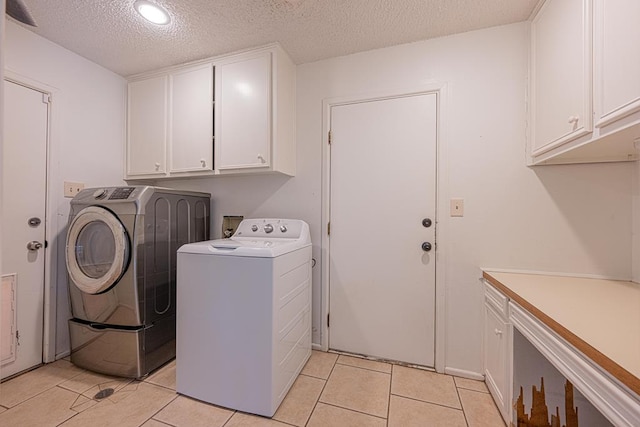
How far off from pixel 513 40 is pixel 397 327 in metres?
2.12

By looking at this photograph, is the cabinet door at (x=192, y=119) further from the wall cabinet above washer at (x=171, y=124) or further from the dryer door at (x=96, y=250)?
the dryer door at (x=96, y=250)

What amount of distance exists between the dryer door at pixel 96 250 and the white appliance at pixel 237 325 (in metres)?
0.47

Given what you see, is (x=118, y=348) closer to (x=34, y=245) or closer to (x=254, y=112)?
(x=34, y=245)

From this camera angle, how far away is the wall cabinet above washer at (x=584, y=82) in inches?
40.4

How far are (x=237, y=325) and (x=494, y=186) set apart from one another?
1.86m

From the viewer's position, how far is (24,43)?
187 centimetres

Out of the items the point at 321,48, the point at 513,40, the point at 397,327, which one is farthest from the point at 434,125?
the point at 397,327

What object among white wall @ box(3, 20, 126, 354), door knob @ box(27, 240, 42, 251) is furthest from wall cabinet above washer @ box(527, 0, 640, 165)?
door knob @ box(27, 240, 42, 251)

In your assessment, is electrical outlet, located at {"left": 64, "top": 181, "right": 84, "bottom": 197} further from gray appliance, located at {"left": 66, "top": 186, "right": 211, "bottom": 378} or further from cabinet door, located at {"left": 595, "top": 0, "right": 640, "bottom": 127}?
cabinet door, located at {"left": 595, "top": 0, "right": 640, "bottom": 127}

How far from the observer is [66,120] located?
6.86 ft

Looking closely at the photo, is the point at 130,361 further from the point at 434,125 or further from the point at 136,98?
the point at 434,125

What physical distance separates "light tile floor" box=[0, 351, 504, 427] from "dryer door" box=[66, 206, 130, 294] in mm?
636

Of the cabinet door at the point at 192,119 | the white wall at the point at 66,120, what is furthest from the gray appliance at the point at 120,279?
the cabinet door at the point at 192,119

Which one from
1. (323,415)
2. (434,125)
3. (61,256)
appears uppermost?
(434,125)
